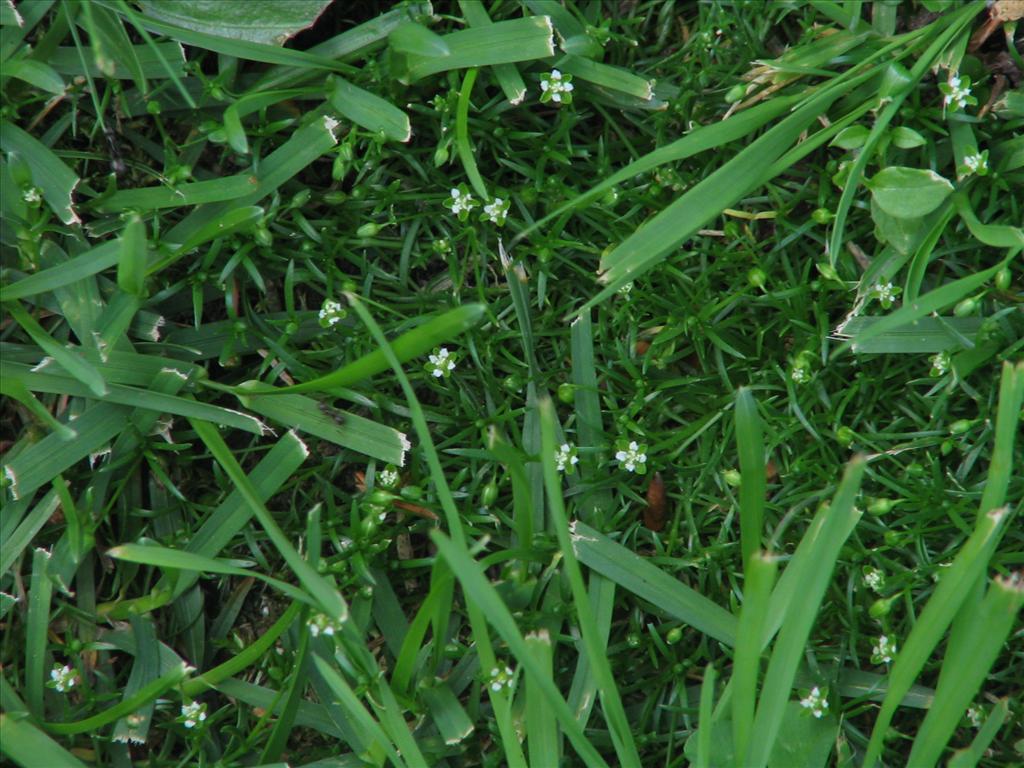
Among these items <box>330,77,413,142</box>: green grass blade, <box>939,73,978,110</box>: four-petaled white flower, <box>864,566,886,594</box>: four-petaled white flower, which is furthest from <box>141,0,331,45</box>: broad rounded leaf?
<box>864,566,886,594</box>: four-petaled white flower

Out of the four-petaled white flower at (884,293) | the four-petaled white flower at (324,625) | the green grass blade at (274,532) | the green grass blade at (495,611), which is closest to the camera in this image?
the green grass blade at (495,611)

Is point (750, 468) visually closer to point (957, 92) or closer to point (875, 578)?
point (875, 578)

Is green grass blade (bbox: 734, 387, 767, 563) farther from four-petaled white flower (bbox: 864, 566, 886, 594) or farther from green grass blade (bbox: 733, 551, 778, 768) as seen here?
four-petaled white flower (bbox: 864, 566, 886, 594)

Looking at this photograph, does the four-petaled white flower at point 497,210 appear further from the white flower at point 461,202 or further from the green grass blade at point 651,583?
the green grass blade at point 651,583

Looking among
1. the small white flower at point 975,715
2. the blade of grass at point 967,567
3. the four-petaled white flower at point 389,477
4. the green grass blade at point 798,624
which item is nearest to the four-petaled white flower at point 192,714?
the four-petaled white flower at point 389,477

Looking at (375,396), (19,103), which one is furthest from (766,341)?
(19,103)

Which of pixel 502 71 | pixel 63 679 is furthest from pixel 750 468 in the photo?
pixel 63 679
